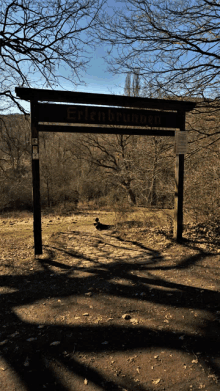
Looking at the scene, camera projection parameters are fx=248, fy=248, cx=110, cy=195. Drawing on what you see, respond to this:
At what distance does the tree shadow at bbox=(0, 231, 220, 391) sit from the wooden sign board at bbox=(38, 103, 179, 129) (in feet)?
9.75

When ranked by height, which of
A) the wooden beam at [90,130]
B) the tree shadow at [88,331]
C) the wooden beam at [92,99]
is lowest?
the tree shadow at [88,331]

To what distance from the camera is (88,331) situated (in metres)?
2.77

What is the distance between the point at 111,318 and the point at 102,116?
12.9ft

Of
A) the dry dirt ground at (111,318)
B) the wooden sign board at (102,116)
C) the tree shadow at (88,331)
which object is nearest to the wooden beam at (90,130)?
the wooden sign board at (102,116)

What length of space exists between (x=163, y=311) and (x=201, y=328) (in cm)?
51

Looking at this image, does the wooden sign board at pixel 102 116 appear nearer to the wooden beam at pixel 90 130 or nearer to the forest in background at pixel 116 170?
the wooden beam at pixel 90 130

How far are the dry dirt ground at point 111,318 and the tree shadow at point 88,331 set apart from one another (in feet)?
0.03

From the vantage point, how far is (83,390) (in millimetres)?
2010

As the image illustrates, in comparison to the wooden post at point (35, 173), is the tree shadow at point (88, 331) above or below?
below

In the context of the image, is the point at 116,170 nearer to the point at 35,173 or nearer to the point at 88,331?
the point at 35,173

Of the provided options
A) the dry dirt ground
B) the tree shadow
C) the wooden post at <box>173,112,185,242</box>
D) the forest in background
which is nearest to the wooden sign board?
the wooden post at <box>173,112,185,242</box>

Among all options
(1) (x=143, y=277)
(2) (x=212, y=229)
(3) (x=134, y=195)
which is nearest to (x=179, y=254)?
(1) (x=143, y=277)

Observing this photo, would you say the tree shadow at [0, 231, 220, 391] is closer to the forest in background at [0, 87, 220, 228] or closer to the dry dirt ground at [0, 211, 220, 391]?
the dry dirt ground at [0, 211, 220, 391]

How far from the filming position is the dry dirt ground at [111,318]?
7.09 feet
